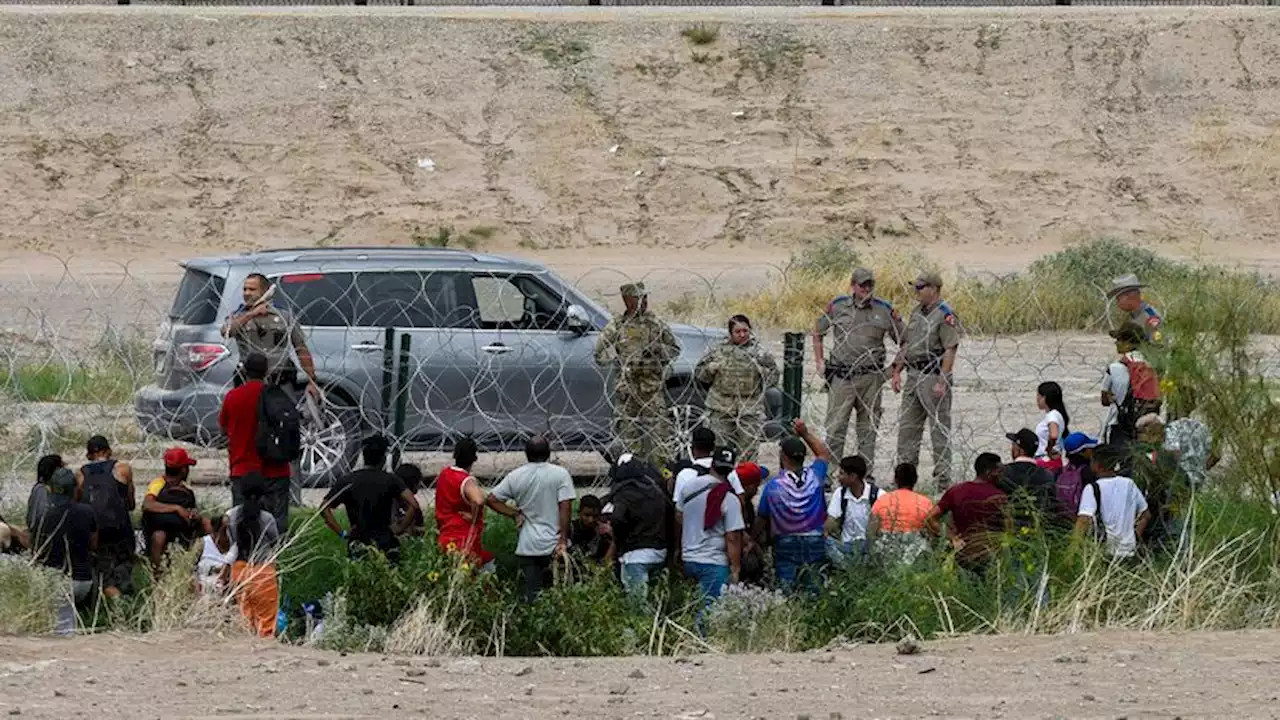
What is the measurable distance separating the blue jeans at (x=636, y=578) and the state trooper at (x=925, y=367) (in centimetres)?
251

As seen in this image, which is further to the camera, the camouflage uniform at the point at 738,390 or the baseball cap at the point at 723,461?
the camouflage uniform at the point at 738,390

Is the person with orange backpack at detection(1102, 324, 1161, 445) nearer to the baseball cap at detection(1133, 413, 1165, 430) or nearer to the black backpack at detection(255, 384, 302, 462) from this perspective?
the baseball cap at detection(1133, 413, 1165, 430)

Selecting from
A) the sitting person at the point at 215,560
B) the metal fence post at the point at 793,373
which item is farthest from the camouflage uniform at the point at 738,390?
the sitting person at the point at 215,560

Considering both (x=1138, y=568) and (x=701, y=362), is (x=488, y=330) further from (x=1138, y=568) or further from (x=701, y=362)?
(x=1138, y=568)

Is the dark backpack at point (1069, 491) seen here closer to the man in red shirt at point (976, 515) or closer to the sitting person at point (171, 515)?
the man in red shirt at point (976, 515)

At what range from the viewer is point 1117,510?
37.4 feet

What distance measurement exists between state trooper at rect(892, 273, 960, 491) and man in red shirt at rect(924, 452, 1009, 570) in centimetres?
203

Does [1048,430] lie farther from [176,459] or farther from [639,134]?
[639,134]

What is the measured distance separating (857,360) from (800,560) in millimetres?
2412

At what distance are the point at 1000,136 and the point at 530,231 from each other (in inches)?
316

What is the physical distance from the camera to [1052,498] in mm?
11617

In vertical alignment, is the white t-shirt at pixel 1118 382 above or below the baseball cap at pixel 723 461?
above

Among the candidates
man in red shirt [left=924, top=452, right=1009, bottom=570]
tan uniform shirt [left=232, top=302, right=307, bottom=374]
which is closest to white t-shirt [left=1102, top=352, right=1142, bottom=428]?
man in red shirt [left=924, top=452, right=1009, bottom=570]

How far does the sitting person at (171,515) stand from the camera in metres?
11.9
